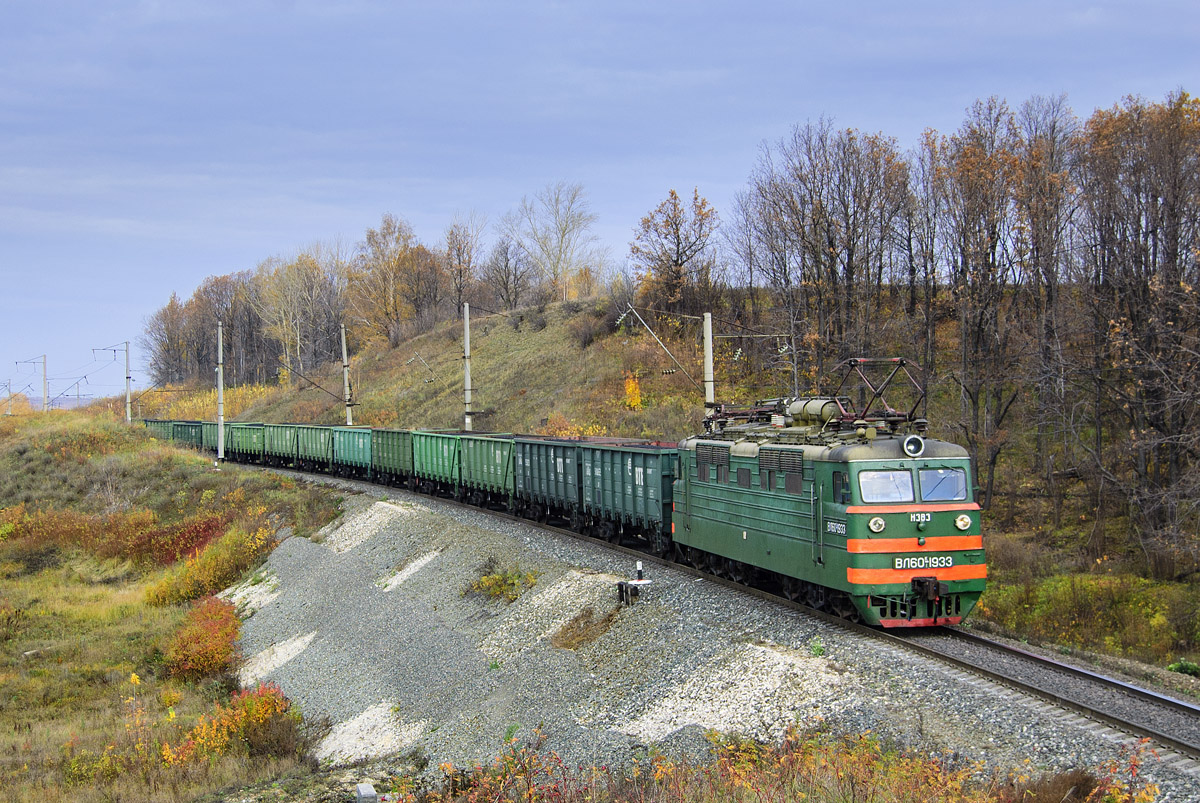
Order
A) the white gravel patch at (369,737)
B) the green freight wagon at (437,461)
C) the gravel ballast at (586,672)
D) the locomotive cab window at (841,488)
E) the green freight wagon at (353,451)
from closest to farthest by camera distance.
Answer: the gravel ballast at (586,672) → the locomotive cab window at (841,488) → the white gravel patch at (369,737) → the green freight wagon at (437,461) → the green freight wagon at (353,451)

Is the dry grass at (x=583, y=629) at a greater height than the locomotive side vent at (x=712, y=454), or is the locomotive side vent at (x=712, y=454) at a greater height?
the locomotive side vent at (x=712, y=454)

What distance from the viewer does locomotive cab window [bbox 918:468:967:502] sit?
13.3 metres

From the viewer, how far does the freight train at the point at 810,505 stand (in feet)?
42.8

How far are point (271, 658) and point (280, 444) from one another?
110ft

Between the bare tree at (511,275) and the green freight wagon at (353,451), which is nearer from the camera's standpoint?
the green freight wagon at (353,451)

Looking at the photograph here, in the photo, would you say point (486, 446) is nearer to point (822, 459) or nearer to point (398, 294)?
point (822, 459)

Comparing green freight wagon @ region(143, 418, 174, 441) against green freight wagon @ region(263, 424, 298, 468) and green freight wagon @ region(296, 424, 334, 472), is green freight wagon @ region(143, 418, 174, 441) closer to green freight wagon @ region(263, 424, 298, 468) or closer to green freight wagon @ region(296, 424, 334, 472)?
green freight wagon @ region(263, 424, 298, 468)

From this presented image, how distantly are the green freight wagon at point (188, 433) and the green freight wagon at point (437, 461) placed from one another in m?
32.1

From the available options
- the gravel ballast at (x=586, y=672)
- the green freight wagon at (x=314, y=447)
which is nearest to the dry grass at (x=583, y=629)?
the gravel ballast at (x=586, y=672)

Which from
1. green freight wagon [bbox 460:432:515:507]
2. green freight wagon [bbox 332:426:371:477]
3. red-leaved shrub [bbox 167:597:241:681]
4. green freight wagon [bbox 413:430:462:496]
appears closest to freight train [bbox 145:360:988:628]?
green freight wagon [bbox 460:432:515:507]

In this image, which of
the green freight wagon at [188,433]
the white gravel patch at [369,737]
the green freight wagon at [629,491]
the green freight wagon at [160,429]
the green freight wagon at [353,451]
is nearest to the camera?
the white gravel patch at [369,737]

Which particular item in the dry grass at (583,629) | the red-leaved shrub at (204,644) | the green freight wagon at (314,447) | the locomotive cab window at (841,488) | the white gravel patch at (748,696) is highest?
the locomotive cab window at (841,488)

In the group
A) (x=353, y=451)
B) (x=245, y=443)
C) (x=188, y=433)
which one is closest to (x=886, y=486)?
(x=353, y=451)

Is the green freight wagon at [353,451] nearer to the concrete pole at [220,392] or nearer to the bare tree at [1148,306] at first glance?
the concrete pole at [220,392]
